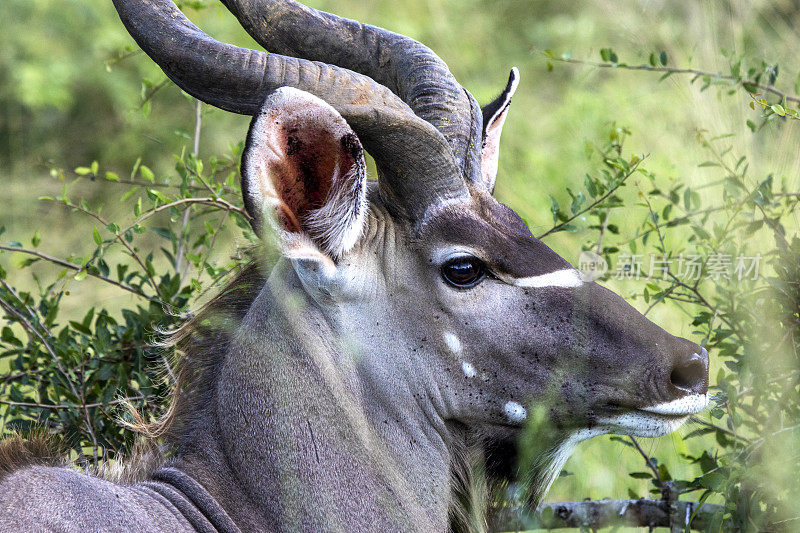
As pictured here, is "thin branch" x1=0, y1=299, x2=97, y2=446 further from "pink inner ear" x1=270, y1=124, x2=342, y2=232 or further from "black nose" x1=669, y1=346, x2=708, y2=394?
"black nose" x1=669, y1=346, x2=708, y2=394

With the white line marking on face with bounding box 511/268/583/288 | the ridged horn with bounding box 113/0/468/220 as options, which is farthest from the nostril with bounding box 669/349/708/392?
the ridged horn with bounding box 113/0/468/220

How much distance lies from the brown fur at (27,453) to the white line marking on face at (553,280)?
5.45 feet

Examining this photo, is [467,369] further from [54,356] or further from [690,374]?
[54,356]

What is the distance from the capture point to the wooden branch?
4062 mm

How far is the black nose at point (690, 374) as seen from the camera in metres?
3.11

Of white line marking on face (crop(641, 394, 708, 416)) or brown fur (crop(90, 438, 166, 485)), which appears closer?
white line marking on face (crop(641, 394, 708, 416))

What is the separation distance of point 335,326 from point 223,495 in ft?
2.17

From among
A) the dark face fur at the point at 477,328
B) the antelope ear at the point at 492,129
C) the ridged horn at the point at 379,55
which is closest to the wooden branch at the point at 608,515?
the dark face fur at the point at 477,328

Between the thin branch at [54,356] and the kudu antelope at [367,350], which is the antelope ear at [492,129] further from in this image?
the thin branch at [54,356]

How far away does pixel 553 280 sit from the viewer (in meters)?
3.24

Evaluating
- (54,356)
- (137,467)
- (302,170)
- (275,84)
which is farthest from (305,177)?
(54,356)

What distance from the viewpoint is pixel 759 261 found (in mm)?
4051

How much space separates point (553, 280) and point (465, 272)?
299mm

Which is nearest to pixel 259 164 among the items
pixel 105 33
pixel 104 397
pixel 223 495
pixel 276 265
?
pixel 276 265
